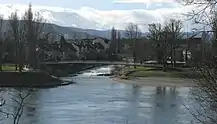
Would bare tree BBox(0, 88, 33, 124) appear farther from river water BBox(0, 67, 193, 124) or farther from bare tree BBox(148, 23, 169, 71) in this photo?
bare tree BBox(148, 23, 169, 71)

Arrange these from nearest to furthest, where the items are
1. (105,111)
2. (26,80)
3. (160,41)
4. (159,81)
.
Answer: (105,111), (26,80), (159,81), (160,41)

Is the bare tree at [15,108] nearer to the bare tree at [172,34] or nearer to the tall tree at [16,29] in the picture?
the tall tree at [16,29]

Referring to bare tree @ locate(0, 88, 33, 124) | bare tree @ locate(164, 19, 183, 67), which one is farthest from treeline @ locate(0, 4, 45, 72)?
bare tree @ locate(0, 88, 33, 124)

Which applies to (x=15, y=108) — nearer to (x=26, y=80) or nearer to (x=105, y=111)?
(x=105, y=111)

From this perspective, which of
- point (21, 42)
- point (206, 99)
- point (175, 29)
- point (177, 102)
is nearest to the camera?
point (206, 99)

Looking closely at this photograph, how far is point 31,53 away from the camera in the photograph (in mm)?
63812

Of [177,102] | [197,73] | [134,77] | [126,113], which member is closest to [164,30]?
[134,77]

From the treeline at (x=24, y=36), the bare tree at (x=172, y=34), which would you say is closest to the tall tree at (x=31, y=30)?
the treeline at (x=24, y=36)

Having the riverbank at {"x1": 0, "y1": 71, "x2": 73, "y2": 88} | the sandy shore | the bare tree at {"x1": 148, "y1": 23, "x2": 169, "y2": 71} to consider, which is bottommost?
the sandy shore

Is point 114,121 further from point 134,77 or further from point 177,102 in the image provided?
point 134,77

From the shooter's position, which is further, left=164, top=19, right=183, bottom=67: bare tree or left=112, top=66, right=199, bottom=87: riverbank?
left=164, top=19, right=183, bottom=67: bare tree

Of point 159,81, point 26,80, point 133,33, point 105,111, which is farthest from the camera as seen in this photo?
point 133,33

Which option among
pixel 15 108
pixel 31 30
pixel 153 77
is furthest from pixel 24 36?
pixel 15 108

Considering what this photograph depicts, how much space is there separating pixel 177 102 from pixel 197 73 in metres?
29.4
